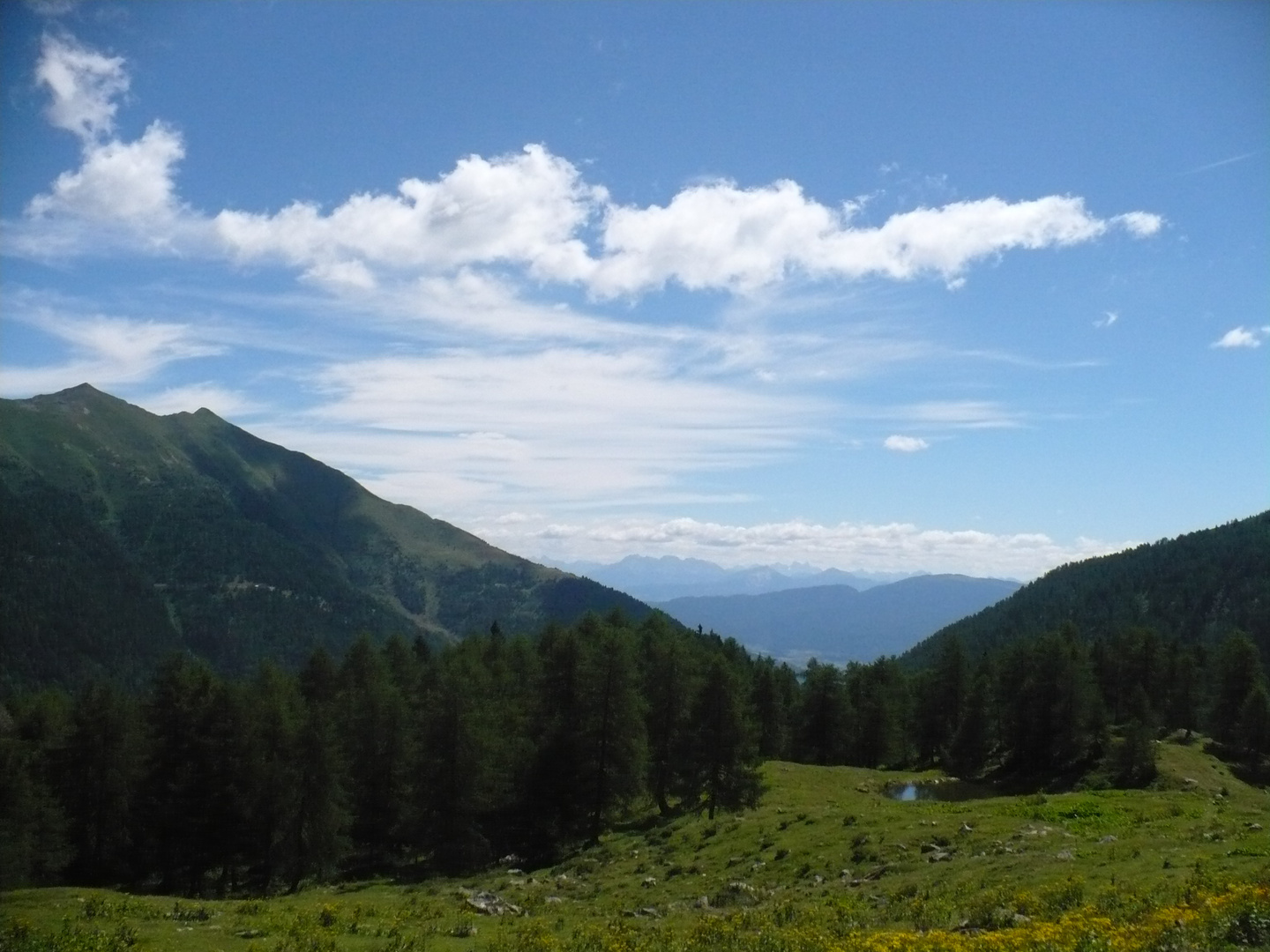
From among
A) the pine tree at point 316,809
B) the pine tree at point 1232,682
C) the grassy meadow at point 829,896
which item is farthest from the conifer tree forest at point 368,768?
the pine tree at point 1232,682

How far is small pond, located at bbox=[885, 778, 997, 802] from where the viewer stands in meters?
67.8

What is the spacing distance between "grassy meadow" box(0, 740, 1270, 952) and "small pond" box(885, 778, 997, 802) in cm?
2419

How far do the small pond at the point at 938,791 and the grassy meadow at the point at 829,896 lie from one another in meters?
24.2

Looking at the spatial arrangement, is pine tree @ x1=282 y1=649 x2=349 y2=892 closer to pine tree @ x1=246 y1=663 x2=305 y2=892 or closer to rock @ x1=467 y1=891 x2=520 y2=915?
pine tree @ x1=246 y1=663 x2=305 y2=892

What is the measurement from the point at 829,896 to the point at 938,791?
2057 inches

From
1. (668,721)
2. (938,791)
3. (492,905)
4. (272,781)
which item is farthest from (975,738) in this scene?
(492,905)

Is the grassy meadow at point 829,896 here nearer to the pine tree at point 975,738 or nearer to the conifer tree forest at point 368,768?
the conifer tree forest at point 368,768

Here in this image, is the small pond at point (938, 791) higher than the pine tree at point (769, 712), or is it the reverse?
the pine tree at point (769, 712)

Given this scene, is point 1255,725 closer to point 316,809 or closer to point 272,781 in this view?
point 316,809

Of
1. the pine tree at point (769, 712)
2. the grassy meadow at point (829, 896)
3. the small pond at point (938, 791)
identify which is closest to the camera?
the grassy meadow at point (829, 896)

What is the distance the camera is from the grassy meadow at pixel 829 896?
17.8 metres

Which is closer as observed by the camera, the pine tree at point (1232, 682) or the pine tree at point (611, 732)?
the pine tree at point (611, 732)

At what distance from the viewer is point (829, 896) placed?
25.9 meters

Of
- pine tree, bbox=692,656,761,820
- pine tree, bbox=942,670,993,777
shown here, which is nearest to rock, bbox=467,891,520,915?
pine tree, bbox=692,656,761,820
